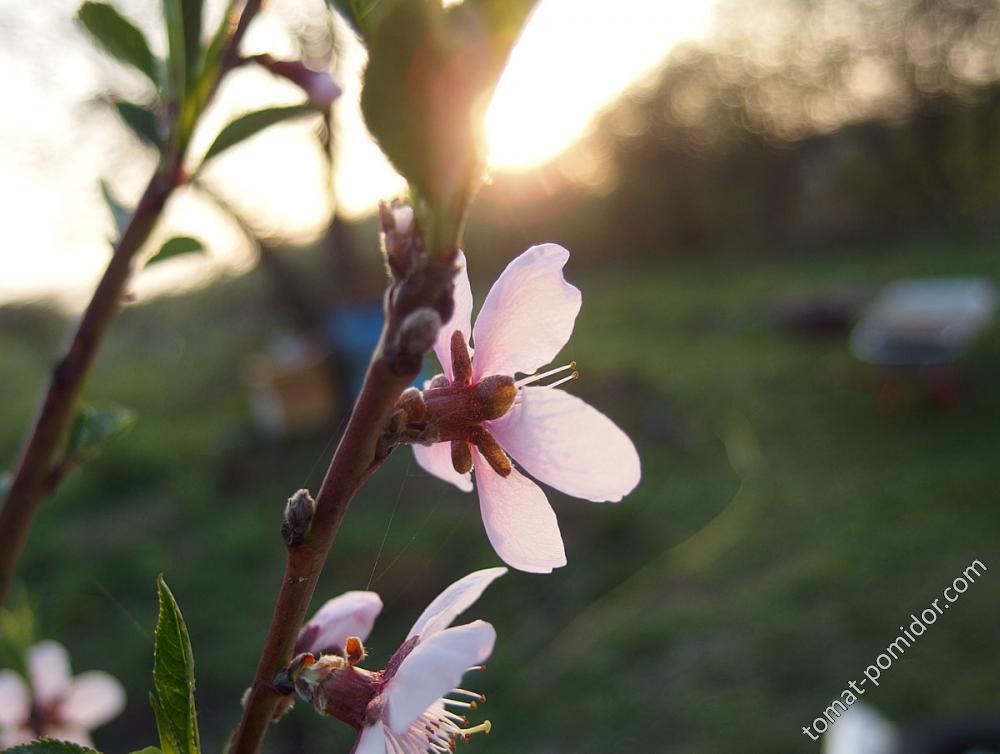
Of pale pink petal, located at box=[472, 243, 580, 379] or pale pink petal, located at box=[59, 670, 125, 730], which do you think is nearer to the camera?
pale pink petal, located at box=[472, 243, 580, 379]

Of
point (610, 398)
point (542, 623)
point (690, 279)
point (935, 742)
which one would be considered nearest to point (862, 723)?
point (935, 742)

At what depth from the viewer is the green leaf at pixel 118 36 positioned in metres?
0.52

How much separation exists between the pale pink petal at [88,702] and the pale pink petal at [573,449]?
0.53 meters

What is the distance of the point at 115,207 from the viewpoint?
596 mm

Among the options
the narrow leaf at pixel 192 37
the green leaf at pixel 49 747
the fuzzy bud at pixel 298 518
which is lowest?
the green leaf at pixel 49 747

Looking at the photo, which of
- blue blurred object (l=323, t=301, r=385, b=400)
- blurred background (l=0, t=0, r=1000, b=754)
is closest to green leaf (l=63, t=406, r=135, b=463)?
blurred background (l=0, t=0, r=1000, b=754)

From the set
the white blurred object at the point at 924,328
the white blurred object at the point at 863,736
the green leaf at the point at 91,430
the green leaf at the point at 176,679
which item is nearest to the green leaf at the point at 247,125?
the green leaf at the point at 91,430

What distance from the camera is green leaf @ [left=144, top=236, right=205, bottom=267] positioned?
0.58 metres

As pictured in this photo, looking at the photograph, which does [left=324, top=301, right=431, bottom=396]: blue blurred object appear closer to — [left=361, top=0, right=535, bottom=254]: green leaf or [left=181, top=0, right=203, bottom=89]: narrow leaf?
[left=181, top=0, right=203, bottom=89]: narrow leaf

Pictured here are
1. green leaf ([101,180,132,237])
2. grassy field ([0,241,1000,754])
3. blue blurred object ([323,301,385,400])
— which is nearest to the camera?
green leaf ([101,180,132,237])

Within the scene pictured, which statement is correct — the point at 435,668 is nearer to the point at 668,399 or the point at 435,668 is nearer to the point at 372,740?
the point at 372,740

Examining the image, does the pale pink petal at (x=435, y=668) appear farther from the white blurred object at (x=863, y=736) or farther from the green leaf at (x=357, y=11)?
the white blurred object at (x=863, y=736)

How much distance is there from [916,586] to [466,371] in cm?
287

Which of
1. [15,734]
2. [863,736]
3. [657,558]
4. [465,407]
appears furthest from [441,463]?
[657,558]
